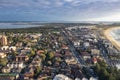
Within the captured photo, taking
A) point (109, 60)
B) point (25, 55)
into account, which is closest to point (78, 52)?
point (109, 60)

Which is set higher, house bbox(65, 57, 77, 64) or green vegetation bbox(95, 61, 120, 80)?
green vegetation bbox(95, 61, 120, 80)

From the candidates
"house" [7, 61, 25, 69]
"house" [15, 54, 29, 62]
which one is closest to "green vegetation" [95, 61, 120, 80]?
"house" [7, 61, 25, 69]

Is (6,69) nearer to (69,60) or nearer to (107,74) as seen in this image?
(69,60)

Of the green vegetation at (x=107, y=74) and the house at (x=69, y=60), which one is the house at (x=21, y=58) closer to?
the house at (x=69, y=60)

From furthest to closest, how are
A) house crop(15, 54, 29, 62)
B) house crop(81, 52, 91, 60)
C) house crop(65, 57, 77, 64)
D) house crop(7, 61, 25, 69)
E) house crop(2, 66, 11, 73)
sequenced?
house crop(81, 52, 91, 60) < house crop(15, 54, 29, 62) < house crop(65, 57, 77, 64) < house crop(7, 61, 25, 69) < house crop(2, 66, 11, 73)

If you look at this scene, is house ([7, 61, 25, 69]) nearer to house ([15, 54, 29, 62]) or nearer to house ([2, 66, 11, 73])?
house ([2, 66, 11, 73])

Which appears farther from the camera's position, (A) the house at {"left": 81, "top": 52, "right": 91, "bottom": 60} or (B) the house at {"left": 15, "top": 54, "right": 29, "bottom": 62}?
(A) the house at {"left": 81, "top": 52, "right": 91, "bottom": 60}

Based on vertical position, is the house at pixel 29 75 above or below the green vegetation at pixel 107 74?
below

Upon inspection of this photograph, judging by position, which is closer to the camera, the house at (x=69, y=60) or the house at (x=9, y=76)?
the house at (x=9, y=76)

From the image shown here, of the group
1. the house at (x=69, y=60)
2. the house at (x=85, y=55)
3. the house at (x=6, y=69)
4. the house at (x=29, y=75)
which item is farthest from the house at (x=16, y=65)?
the house at (x=85, y=55)

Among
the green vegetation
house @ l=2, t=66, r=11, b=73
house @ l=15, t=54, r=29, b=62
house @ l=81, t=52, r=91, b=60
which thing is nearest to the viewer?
the green vegetation

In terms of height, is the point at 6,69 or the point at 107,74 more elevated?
the point at 107,74

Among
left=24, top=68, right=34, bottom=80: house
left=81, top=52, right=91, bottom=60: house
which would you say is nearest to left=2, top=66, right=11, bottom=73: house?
left=24, top=68, right=34, bottom=80: house

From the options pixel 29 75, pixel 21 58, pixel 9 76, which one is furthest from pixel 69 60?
pixel 9 76
